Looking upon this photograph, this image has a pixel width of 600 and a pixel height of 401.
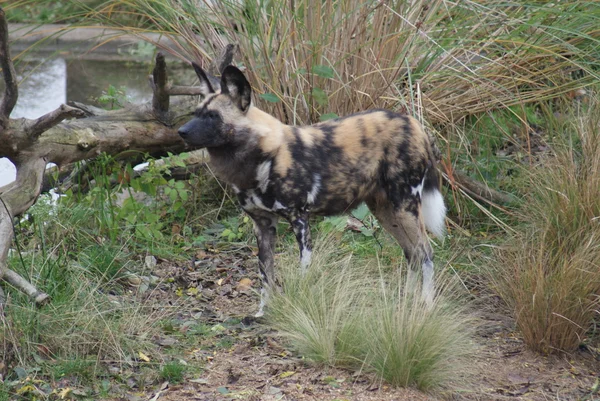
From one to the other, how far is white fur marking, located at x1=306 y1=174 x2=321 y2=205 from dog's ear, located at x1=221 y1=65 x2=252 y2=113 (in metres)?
0.46

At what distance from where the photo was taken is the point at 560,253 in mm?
3877

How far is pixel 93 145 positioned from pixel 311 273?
1475 mm

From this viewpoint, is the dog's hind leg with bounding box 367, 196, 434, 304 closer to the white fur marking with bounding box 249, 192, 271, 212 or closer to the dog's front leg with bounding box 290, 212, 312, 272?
the dog's front leg with bounding box 290, 212, 312, 272

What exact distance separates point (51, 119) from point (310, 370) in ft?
4.97

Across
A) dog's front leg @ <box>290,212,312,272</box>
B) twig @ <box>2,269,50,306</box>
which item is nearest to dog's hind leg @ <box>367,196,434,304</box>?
dog's front leg @ <box>290,212,312,272</box>

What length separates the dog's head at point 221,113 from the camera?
141 inches

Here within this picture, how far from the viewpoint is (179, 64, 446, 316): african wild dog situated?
3672 millimetres

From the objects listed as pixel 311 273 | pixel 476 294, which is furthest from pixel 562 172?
pixel 311 273

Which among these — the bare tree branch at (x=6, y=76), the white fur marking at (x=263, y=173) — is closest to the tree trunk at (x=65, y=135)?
the bare tree branch at (x=6, y=76)

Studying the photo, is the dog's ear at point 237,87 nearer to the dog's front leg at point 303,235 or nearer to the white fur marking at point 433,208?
the dog's front leg at point 303,235

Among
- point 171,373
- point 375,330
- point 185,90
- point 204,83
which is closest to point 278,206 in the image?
point 204,83

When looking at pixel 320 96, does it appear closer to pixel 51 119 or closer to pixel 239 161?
pixel 239 161

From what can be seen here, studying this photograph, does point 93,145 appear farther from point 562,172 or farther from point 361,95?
point 562,172

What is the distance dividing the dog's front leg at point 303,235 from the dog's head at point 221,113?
47 centimetres
